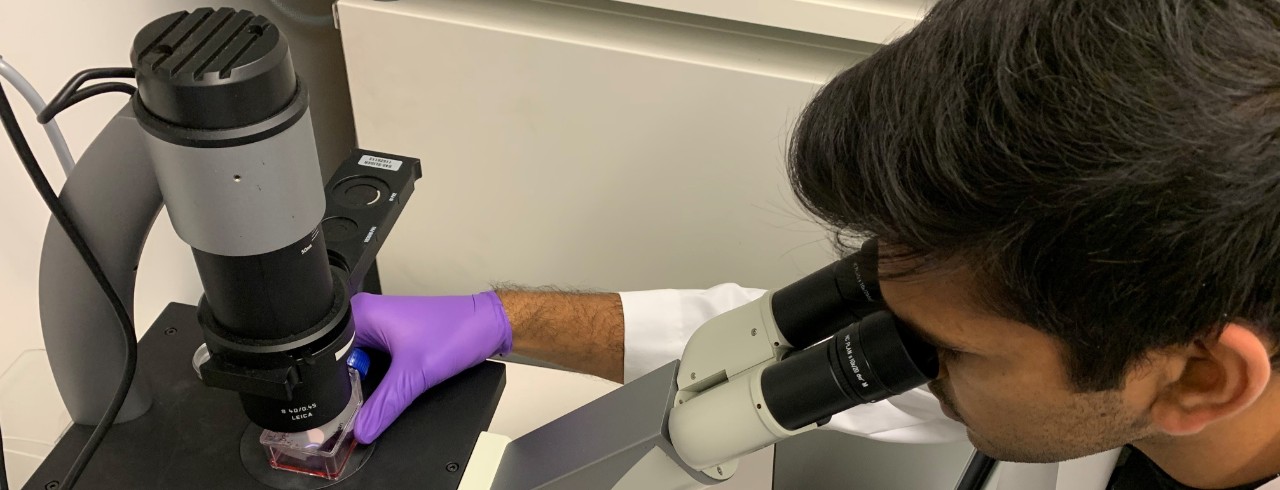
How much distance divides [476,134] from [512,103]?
82mm

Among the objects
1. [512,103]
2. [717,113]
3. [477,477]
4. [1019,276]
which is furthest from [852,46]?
[477,477]

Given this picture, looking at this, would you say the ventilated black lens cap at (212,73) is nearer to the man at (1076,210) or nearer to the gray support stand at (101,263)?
the gray support stand at (101,263)

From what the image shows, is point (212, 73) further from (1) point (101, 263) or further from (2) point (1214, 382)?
(2) point (1214, 382)

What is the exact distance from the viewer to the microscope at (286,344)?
1.60 ft

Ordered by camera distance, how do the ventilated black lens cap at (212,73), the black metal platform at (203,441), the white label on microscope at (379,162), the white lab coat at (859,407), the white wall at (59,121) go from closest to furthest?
the ventilated black lens cap at (212,73) → the black metal platform at (203,441) → the white label on microscope at (379,162) → the white wall at (59,121) → the white lab coat at (859,407)

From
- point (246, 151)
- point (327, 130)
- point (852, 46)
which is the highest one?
point (246, 151)

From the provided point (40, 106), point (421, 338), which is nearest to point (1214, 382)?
point (421, 338)

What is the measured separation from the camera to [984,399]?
2.53ft

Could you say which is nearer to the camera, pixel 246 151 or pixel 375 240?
pixel 246 151

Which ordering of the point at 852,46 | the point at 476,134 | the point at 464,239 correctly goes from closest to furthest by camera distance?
the point at 852,46, the point at 476,134, the point at 464,239

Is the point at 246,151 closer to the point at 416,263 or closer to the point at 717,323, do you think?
the point at 717,323

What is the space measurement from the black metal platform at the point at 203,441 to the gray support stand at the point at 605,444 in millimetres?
60

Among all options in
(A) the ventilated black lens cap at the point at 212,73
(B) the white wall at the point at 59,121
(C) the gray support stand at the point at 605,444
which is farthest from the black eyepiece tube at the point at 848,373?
(B) the white wall at the point at 59,121

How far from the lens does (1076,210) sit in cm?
58
